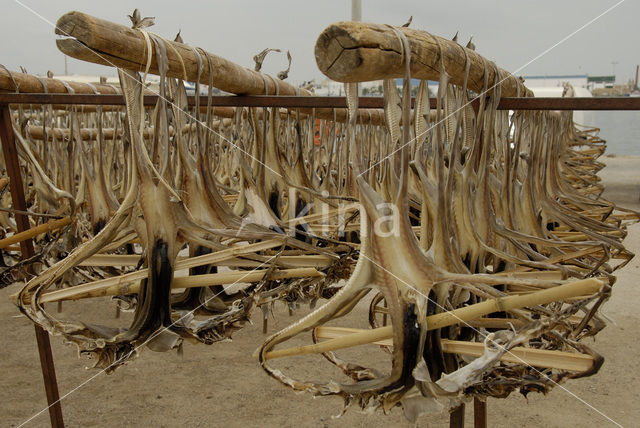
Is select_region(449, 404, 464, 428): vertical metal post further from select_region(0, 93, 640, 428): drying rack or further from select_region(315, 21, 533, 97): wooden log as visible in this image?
select_region(315, 21, 533, 97): wooden log

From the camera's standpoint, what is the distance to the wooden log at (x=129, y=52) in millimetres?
947

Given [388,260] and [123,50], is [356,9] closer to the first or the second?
[123,50]

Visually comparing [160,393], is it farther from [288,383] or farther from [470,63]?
[470,63]

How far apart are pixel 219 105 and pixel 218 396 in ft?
5.14

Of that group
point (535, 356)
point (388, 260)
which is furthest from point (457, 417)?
point (388, 260)

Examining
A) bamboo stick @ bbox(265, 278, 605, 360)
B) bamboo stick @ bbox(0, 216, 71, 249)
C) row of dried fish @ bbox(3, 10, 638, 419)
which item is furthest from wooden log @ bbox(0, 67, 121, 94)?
bamboo stick @ bbox(265, 278, 605, 360)

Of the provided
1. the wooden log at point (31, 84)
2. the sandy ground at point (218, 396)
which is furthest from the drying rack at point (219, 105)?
the sandy ground at point (218, 396)

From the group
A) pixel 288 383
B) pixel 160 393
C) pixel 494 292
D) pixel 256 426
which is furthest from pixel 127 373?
pixel 494 292

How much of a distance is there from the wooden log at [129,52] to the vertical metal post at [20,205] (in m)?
0.75

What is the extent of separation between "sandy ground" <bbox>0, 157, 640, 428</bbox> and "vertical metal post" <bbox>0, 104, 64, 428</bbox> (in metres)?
0.52

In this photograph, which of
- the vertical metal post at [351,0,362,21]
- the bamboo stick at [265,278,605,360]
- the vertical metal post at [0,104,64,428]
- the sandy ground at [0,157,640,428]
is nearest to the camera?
the bamboo stick at [265,278,605,360]

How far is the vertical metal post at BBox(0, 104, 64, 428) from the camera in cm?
168

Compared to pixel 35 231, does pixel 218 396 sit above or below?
below

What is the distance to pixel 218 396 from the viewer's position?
2.58 metres
